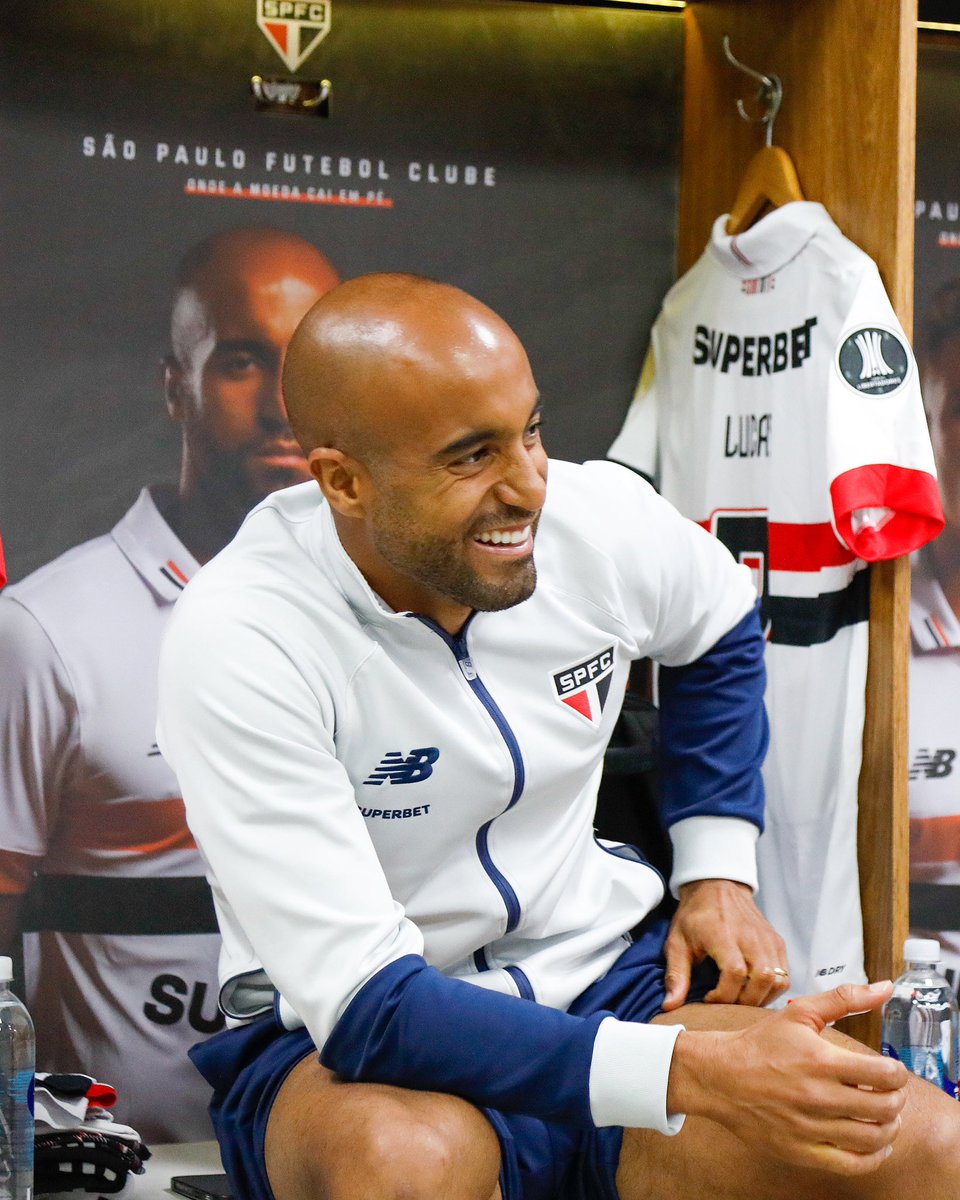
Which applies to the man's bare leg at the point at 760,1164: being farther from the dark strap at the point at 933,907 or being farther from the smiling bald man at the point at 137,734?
the dark strap at the point at 933,907

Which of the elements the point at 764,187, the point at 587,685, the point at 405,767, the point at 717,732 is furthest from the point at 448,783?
the point at 764,187

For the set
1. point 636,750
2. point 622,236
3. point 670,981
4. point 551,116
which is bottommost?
point 670,981

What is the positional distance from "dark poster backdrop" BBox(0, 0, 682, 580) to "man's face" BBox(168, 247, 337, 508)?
1.8 inches

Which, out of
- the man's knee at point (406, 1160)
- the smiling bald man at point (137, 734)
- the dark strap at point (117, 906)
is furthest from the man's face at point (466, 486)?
the dark strap at point (117, 906)

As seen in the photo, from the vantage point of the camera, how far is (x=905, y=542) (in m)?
2.02

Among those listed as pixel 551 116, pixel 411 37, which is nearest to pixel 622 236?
pixel 551 116

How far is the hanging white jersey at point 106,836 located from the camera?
2256 mm

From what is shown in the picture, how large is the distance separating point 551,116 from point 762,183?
1.20 ft

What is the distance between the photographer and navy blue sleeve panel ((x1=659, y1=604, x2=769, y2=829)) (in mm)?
1805

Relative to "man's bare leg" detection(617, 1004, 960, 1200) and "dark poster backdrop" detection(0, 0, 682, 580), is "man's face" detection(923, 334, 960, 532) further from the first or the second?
"man's bare leg" detection(617, 1004, 960, 1200)

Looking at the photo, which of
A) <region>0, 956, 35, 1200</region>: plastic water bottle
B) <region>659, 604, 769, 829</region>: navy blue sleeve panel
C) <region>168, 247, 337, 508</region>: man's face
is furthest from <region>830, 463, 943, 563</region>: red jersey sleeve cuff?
<region>0, 956, 35, 1200</region>: plastic water bottle

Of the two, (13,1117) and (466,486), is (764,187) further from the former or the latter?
(13,1117)

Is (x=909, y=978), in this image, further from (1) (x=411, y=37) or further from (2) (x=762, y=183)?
(1) (x=411, y=37)

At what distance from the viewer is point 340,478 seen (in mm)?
1522
